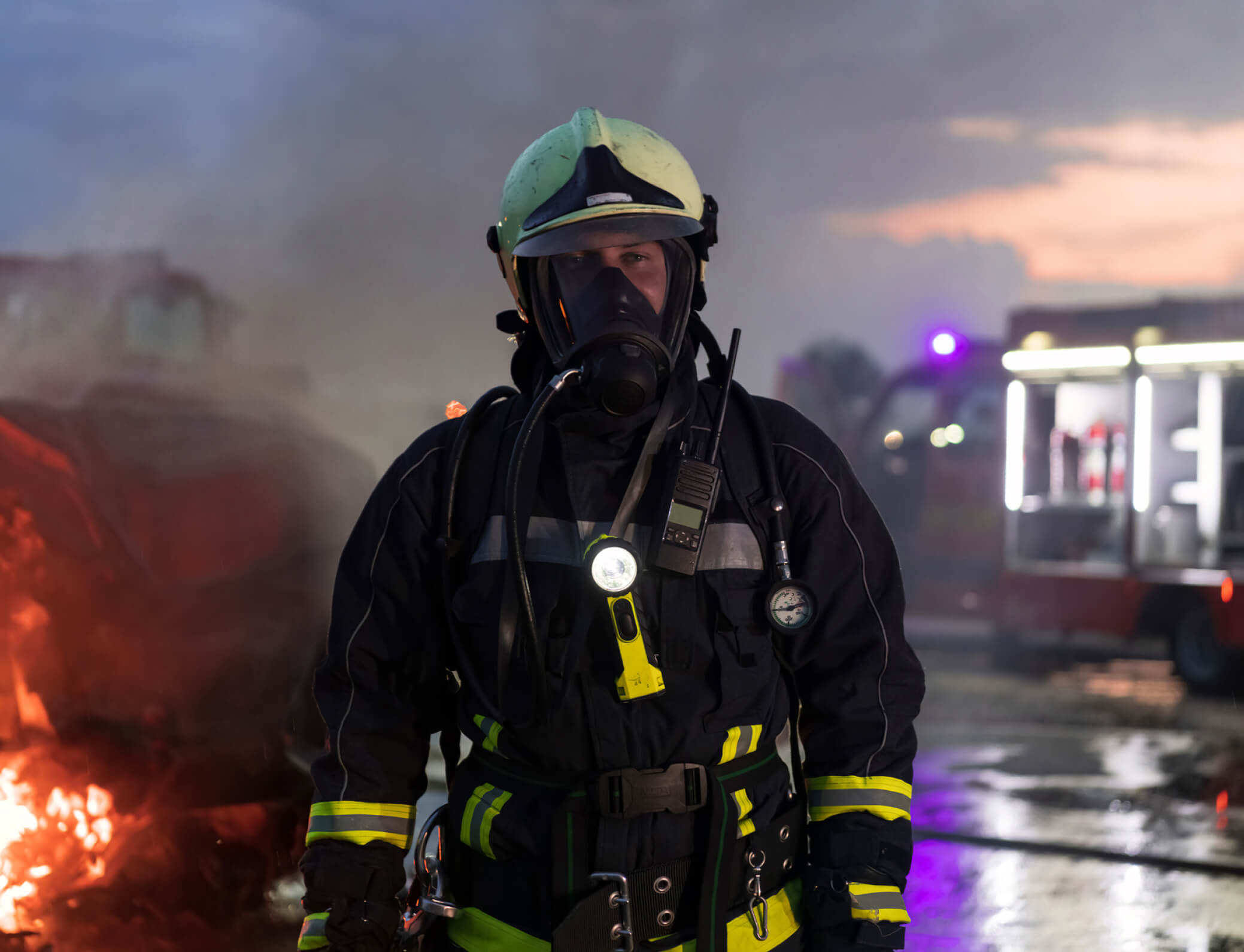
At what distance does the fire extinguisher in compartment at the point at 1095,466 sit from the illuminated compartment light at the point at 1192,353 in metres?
0.62

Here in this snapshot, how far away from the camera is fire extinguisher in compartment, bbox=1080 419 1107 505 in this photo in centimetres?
855

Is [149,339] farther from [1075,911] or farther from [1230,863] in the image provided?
[1230,863]

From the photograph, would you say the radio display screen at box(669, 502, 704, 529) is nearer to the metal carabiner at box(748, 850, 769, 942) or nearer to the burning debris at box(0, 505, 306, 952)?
the metal carabiner at box(748, 850, 769, 942)

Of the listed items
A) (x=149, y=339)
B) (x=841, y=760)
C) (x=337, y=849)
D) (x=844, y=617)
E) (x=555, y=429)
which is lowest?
(x=337, y=849)

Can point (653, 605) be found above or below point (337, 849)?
above

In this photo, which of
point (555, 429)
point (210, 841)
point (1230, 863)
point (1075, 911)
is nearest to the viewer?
point (555, 429)

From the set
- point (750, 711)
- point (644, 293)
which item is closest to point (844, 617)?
point (750, 711)

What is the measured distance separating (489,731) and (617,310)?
2.06 feet

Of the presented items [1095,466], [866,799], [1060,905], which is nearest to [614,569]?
[866,799]

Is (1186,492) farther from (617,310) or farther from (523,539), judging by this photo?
(523,539)

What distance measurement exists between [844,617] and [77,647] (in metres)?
2.68

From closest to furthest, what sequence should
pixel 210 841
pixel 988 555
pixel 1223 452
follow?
pixel 210 841 → pixel 1223 452 → pixel 988 555

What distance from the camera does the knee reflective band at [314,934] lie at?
1538mm

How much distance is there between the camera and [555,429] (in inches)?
62.9
